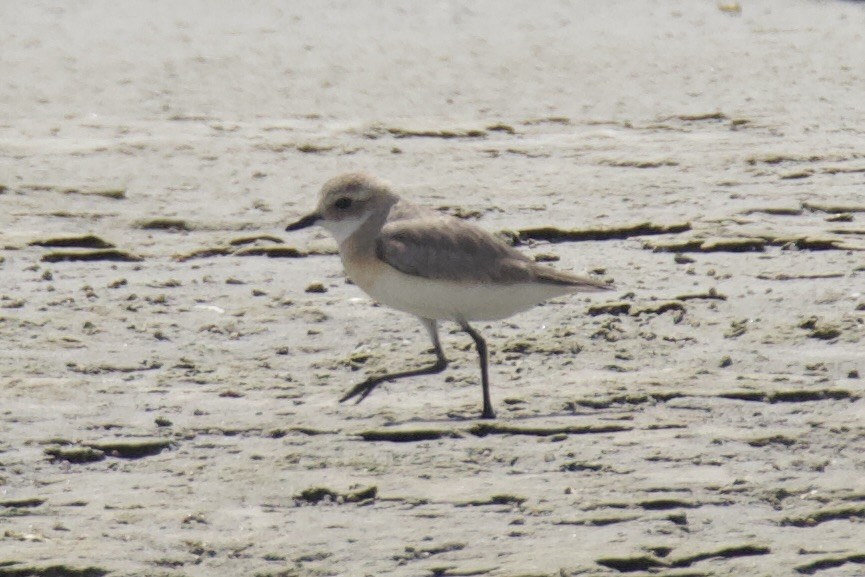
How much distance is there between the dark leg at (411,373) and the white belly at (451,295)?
13 cm

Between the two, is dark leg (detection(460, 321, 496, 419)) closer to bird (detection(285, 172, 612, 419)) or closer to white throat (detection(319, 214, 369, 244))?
bird (detection(285, 172, 612, 419))

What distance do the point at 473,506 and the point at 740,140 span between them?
4601mm

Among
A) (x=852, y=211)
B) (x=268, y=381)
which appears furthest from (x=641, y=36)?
(x=268, y=381)

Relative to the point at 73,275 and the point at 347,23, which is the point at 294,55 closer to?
the point at 347,23

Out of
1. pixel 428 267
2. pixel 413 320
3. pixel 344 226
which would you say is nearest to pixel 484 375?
pixel 428 267

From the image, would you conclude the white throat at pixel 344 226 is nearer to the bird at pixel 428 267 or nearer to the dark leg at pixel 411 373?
the bird at pixel 428 267

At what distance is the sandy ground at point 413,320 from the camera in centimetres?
480

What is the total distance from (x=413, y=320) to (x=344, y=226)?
3.02 feet

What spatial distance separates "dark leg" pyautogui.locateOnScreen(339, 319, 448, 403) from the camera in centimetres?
571

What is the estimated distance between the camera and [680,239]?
7.53 m

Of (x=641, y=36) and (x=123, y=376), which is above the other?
(x=641, y=36)

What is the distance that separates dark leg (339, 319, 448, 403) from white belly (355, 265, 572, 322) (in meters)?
0.13

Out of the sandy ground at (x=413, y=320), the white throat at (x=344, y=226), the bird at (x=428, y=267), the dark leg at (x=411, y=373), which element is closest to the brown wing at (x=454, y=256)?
the bird at (x=428, y=267)

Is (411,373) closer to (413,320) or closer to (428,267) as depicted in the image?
(428,267)
